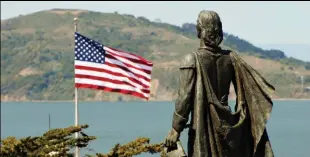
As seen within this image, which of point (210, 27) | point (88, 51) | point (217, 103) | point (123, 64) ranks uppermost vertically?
point (210, 27)

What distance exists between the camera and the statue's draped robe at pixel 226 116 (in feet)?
37.6

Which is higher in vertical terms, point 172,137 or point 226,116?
point 226,116

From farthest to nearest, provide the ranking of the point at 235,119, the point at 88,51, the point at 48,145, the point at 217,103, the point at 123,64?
the point at 88,51
the point at 123,64
the point at 48,145
the point at 235,119
the point at 217,103

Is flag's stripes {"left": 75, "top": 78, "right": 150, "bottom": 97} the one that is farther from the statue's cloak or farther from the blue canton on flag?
the statue's cloak

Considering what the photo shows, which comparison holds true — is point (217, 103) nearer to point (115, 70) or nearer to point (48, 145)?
point (48, 145)

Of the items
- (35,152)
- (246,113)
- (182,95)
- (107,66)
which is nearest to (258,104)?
(246,113)

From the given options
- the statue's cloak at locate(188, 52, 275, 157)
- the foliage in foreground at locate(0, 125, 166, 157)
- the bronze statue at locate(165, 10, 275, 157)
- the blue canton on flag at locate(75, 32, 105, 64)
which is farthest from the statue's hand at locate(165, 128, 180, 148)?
the blue canton on flag at locate(75, 32, 105, 64)

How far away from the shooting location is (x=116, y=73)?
2244cm

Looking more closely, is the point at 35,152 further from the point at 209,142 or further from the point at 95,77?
the point at 95,77

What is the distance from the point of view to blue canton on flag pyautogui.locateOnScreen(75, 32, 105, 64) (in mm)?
22750

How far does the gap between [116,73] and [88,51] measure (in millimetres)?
1151

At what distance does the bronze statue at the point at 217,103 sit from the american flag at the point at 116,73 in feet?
34.5

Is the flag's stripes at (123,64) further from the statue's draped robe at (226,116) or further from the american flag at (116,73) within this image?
the statue's draped robe at (226,116)

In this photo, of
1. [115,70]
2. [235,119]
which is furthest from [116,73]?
[235,119]
